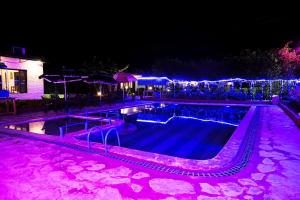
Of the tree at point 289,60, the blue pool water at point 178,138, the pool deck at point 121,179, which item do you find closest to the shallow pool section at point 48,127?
the blue pool water at point 178,138

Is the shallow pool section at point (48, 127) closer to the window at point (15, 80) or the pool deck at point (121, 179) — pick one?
the pool deck at point (121, 179)

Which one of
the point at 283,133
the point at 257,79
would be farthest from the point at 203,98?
the point at 283,133

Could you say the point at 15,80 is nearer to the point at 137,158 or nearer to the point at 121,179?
the point at 137,158

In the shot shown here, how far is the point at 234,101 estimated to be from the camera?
20703mm

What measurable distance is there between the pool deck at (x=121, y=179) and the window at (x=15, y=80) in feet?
39.9

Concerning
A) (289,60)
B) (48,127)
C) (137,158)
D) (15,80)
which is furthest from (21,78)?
(289,60)

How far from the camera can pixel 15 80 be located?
15.6 meters

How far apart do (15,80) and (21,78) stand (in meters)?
0.41

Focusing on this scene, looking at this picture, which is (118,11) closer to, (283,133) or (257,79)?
(283,133)

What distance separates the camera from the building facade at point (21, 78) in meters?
15.2

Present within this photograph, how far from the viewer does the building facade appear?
15164mm

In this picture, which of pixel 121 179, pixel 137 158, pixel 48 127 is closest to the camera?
pixel 121 179

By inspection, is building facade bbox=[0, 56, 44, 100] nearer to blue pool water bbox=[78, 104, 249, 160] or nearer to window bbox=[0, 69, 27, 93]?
window bbox=[0, 69, 27, 93]

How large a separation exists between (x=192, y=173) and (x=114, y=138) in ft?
14.5
